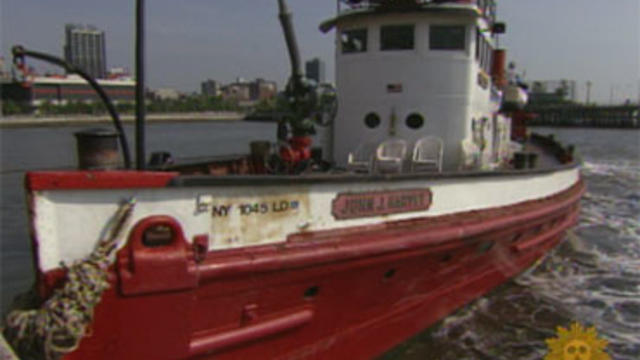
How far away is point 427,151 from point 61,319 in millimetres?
5333

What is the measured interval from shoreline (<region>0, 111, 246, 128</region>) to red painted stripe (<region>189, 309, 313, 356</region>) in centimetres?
6947

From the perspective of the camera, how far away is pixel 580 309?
7.58 meters

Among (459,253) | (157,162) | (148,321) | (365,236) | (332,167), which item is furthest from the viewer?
(332,167)

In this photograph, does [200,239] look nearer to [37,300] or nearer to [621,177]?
[37,300]

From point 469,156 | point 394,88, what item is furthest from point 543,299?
point 394,88

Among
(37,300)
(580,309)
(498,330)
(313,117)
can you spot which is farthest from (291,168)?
(580,309)

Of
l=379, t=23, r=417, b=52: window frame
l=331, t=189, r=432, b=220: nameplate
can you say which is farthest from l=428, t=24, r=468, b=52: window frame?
l=331, t=189, r=432, b=220: nameplate

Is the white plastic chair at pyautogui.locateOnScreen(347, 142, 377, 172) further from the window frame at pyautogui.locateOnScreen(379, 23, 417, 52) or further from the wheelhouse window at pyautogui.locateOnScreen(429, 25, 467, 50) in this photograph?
the wheelhouse window at pyautogui.locateOnScreen(429, 25, 467, 50)

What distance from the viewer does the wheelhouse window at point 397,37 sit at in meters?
7.10

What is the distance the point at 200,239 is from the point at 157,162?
69.4 inches

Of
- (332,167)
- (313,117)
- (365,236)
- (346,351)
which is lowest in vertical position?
(346,351)

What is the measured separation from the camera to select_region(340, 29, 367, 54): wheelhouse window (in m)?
7.43

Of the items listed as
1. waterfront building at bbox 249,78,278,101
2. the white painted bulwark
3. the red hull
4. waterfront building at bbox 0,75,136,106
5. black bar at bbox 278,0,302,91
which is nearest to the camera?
the white painted bulwark

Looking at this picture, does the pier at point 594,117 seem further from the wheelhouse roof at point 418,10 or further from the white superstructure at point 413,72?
the wheelhouse roof at point 418,10
